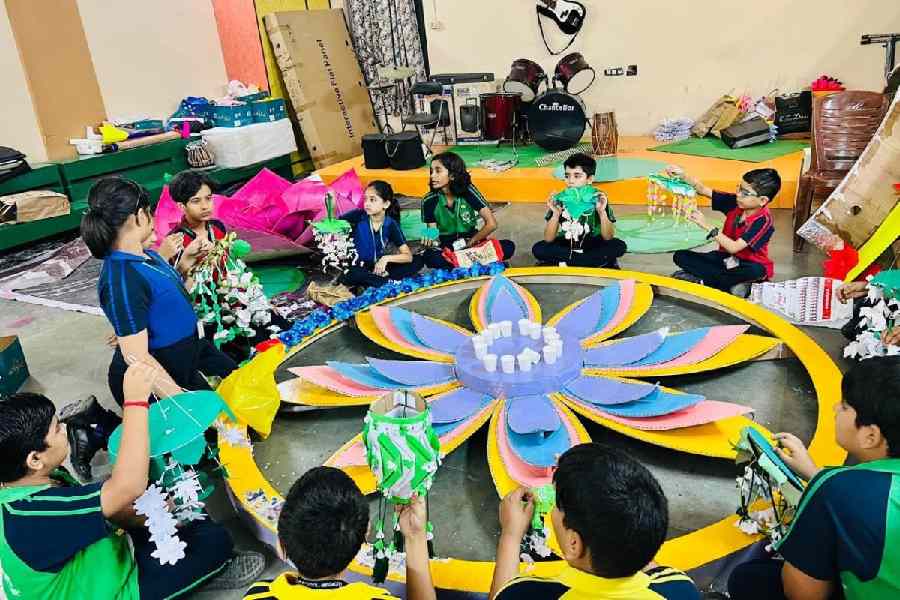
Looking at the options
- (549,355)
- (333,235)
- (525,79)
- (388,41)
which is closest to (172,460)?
(549,355)

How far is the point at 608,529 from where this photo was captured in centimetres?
131

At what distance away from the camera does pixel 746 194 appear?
155 inches

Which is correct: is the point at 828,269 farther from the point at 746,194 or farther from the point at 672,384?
the point at 672,384

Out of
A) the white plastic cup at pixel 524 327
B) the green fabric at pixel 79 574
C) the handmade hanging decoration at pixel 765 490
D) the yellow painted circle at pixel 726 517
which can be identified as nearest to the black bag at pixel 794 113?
the yellow painted circle at pixel 726 517

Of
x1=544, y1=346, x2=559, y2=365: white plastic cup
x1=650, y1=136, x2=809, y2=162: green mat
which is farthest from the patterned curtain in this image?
x1=544, y1=346, x2=559, y2=365: white plastic cup

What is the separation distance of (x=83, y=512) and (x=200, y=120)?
754 cm

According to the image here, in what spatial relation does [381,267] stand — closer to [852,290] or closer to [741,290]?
[741,290]

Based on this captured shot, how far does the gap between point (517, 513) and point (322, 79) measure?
27.6ft

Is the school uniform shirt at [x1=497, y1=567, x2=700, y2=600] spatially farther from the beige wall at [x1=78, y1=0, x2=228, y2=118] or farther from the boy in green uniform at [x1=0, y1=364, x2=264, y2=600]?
the beige wall at [x1=78, y1=0, x2=228, y2=118]

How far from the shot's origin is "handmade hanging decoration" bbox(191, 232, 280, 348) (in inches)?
139

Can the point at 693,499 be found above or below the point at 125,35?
below

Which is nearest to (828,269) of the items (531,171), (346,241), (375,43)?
→ (346,241)

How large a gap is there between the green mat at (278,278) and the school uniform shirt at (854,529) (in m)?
4.25

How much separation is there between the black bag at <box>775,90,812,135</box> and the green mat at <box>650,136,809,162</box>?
6.0 inches
